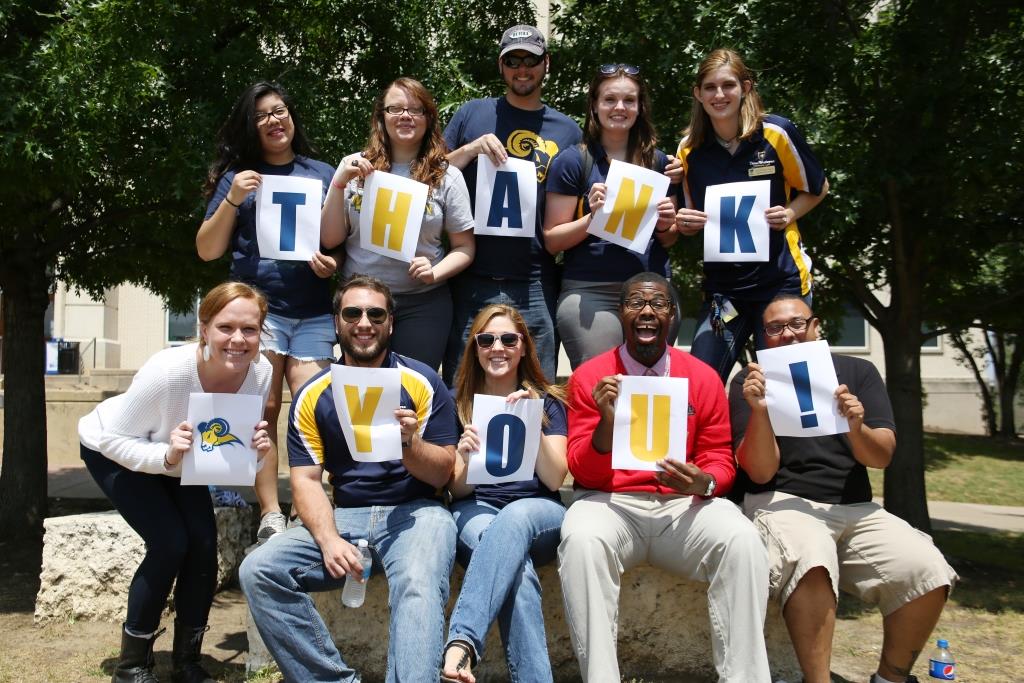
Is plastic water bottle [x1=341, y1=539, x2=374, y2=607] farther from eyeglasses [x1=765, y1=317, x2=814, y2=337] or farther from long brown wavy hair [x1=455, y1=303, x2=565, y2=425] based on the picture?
eyeglasses [x1=765, y1=317, x2=814, y2=337]

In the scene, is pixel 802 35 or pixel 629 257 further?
pixel 802 35

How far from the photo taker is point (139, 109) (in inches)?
217

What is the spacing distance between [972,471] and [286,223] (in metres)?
13.5

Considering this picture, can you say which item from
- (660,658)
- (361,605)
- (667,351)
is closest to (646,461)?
(667,351)

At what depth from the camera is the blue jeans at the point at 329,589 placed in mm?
3391

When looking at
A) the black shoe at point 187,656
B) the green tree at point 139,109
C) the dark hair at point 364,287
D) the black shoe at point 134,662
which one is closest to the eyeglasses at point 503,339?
the dark hair at point 364,287

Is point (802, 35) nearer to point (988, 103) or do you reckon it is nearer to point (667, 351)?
point (988, 103)

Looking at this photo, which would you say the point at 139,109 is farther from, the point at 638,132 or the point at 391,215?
the point at 638,132

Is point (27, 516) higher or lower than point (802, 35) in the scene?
lower

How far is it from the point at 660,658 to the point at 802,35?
4008 millimetres

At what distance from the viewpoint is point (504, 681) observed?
416 cm

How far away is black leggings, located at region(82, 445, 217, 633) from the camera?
381 cm

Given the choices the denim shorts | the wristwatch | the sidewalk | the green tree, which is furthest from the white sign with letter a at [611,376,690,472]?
the sidewalk

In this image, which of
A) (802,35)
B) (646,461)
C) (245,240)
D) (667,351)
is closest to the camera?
(646,461)
